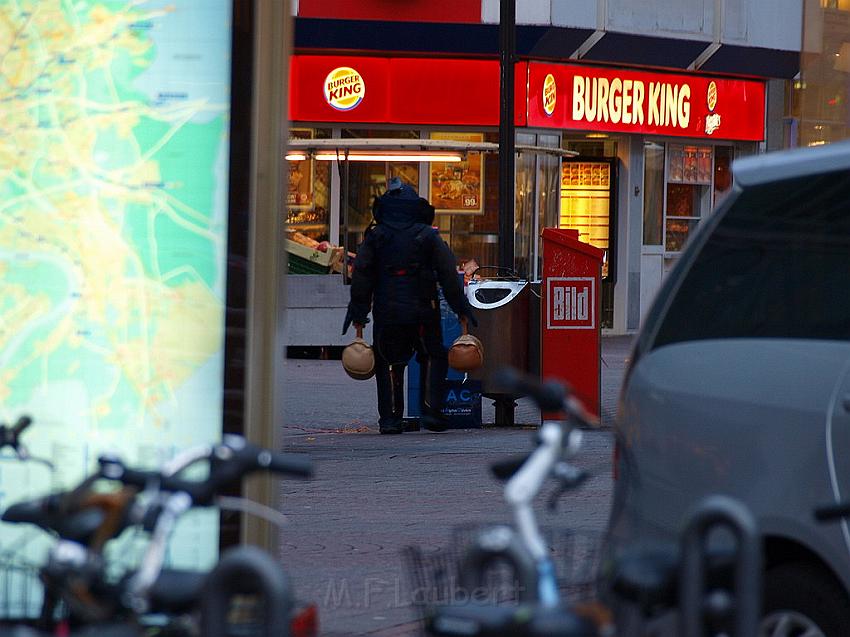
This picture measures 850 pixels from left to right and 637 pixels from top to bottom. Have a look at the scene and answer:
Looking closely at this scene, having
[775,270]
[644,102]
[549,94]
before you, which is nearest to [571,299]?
[775,270]

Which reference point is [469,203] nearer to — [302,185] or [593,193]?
[302,185]

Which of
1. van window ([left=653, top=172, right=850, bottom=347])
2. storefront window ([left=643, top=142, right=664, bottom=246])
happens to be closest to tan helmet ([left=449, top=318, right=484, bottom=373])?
van window ([left=653, top=172, right=850, bottom=347])

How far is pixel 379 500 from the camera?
372 inches

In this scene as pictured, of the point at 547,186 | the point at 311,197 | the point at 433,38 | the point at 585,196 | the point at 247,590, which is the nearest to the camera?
the point at 247,590

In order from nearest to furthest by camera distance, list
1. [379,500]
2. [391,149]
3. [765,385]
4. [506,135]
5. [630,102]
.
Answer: [765,385], [379,500], [506,135], [391,149], [630,102]

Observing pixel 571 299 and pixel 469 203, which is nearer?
pixel 571 299

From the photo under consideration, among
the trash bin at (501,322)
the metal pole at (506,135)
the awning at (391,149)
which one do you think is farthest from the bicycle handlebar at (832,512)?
the awning at (391,149)

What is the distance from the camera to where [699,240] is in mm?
4836

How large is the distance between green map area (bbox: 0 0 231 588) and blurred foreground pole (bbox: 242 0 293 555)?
0.39 feet

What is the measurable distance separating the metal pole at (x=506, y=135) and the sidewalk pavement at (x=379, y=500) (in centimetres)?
157

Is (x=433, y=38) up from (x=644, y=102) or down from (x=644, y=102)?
up

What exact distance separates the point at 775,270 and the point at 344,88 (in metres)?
19.2

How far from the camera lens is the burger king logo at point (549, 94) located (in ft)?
78.5

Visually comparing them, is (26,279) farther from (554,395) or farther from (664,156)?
(664,156)
